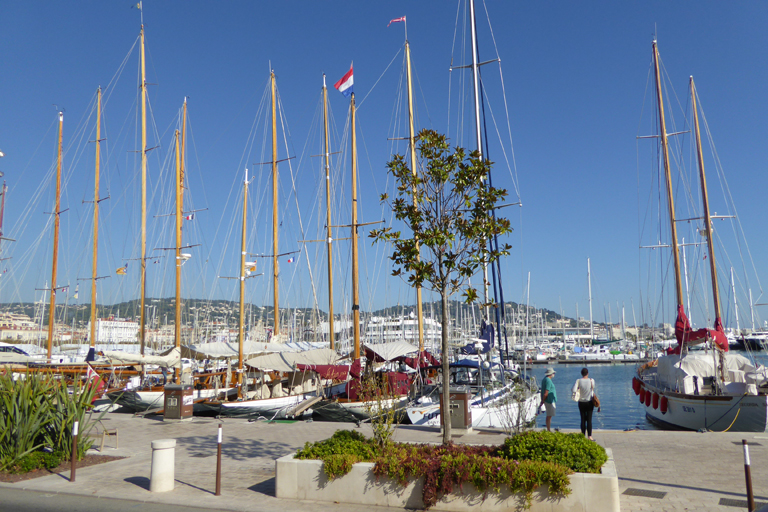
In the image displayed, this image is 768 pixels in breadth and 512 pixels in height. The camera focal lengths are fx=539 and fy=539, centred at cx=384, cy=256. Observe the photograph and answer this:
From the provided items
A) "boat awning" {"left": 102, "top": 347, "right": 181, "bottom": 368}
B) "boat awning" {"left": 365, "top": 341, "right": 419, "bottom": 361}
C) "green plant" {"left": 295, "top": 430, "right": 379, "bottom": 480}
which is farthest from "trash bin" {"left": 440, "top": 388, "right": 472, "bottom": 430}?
"boat awning" {"left": 102, "top": 347, "right": 181, "bottom": 368}

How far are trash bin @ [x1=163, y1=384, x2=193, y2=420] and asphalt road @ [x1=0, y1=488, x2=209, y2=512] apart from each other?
983cm

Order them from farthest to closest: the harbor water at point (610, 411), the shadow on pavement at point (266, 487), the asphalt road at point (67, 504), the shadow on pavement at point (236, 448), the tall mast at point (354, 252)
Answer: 1. the harbor water at point (610, 411)
2. the tall mast at point (354, 252)
3. the shadow on pavement at point (236, 448)
4. the shadow on pavement at point (266, 487)
5. the asphalt road at point (67, 504)

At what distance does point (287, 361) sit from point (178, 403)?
5462 millimetres

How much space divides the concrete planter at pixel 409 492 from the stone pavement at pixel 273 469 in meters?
0.21

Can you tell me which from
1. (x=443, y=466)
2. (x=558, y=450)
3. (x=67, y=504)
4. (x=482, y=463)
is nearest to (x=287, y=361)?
(x=67, y=504)

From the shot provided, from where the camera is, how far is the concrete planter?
25.3 ft

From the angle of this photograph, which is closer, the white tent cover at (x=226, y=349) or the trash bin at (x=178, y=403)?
the trash bin at (x=178, y=403)

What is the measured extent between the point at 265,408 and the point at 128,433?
20.7 ft

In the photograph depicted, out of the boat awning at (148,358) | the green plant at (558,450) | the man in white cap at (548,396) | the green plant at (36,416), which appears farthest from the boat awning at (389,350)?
the green plant at (558,450)

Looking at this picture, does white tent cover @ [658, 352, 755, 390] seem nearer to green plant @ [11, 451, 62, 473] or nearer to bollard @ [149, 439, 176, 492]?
bollard @ [149, 439, 176, 492]

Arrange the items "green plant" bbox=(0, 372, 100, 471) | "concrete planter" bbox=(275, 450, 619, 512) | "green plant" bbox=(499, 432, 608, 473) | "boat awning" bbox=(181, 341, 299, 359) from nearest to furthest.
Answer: "concrete planter" bbox=(275, 450, 619, 512)
"green plant" bbox=(499, 432, 608, 473)
"green plant" bbox=(0, 372, 100, 471)
"boat awning" bbox=(181, 341, 299, 359)

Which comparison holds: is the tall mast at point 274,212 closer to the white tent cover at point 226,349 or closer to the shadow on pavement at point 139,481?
the white tent cover at point 226,349

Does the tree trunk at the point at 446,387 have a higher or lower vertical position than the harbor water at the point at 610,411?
higher

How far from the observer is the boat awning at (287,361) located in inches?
930
